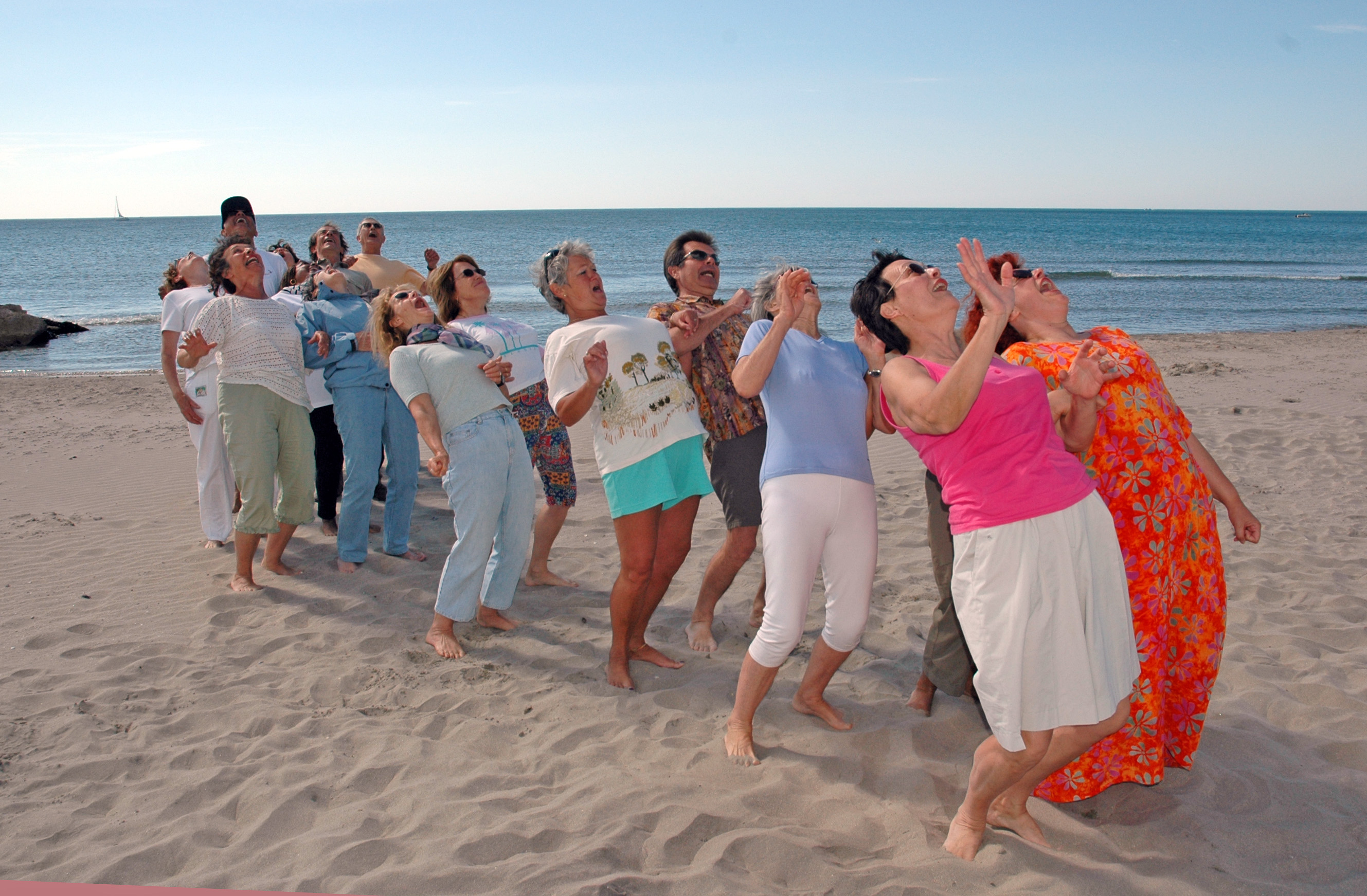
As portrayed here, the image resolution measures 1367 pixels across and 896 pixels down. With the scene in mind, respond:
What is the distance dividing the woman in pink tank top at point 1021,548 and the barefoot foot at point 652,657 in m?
1.79

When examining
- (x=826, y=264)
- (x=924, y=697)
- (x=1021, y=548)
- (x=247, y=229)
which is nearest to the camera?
(x=1021, y=548)

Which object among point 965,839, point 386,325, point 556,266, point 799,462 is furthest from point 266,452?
point 965,839

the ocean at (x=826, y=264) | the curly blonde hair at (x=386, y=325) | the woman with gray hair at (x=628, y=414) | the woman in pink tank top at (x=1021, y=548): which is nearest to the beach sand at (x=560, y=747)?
the woman in pink tank top at (x=1021, y=548)

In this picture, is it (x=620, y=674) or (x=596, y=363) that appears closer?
(x=596, y=363)

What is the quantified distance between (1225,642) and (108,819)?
471 centimetres

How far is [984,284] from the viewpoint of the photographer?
2.47 m

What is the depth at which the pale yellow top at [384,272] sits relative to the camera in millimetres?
6504

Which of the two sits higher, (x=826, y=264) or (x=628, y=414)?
(x=826, y=264)

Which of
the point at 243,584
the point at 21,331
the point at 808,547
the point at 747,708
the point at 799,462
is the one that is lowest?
the point at 243,584

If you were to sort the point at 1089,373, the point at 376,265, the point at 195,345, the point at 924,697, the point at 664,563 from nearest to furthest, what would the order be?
the point at 1089,373
the point at 924,697
the point at 664,563
the point at 195,345
the point at 376,265

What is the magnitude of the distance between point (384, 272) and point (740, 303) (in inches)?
146

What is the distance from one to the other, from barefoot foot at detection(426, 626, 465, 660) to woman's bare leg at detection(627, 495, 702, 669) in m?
0.85

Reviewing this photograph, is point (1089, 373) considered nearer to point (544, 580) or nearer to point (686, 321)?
point (686, 321)

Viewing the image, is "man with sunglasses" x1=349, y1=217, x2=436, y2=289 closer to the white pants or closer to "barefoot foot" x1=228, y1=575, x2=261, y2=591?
the white pants
